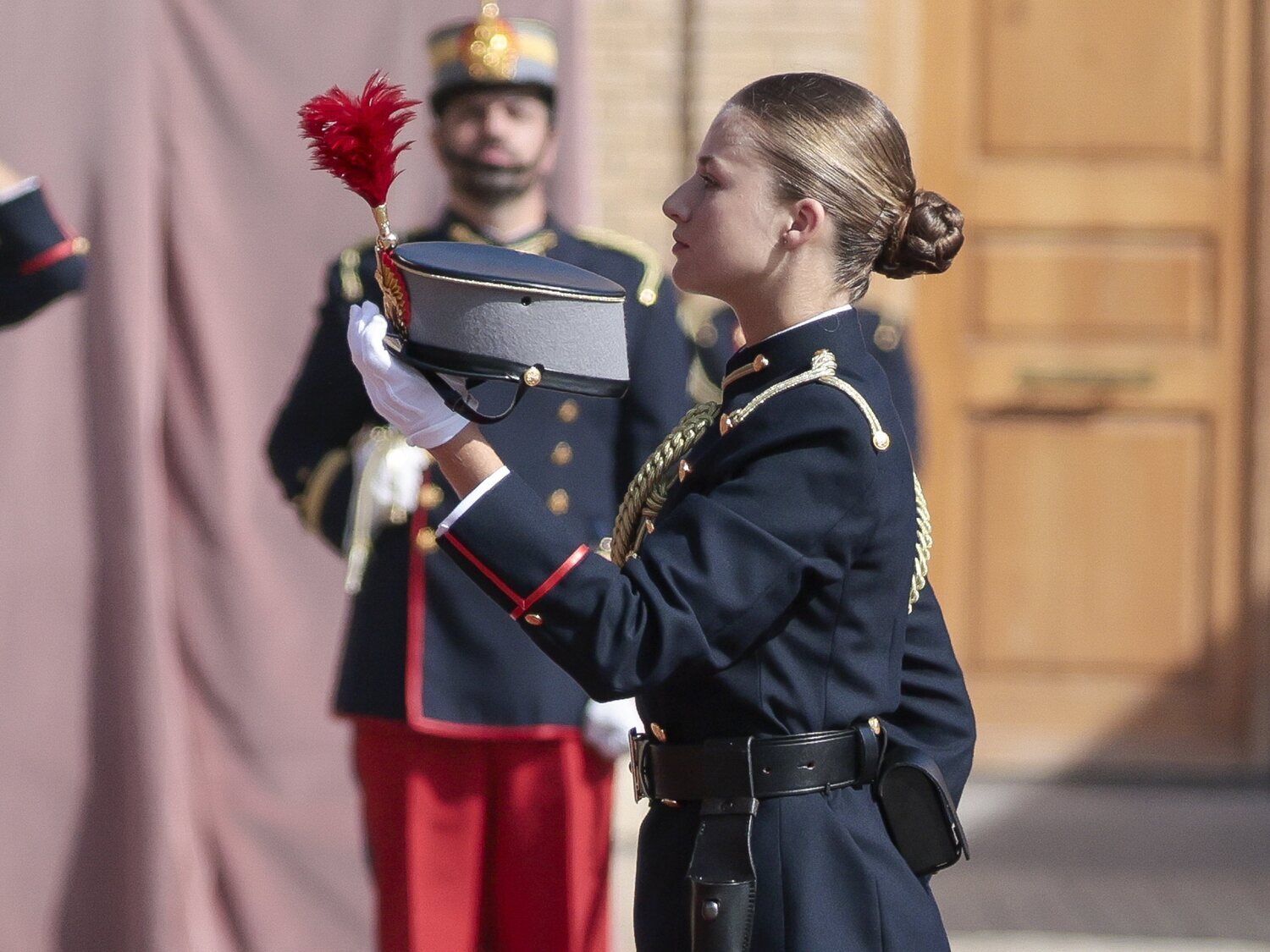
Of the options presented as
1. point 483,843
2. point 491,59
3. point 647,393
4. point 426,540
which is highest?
point 491,59

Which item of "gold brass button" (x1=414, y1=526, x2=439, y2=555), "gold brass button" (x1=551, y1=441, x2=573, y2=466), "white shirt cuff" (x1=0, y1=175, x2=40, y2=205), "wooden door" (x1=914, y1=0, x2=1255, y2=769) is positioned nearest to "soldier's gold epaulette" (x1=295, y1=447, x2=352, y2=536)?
"gold brass button" (x1=414, y1=526, x2=439, y2=555)

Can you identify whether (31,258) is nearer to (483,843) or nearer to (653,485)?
(483,843)

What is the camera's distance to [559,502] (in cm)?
293

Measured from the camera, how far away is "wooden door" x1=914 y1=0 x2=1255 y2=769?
4953 millimetres

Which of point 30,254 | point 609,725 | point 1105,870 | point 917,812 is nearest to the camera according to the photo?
point 917,812

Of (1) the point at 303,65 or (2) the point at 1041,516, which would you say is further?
(2) the point at 1041,516

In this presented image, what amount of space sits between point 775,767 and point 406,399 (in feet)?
1.77

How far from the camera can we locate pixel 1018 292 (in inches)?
197

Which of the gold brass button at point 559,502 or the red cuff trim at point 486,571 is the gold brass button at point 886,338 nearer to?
the gold brass button at point 559,502

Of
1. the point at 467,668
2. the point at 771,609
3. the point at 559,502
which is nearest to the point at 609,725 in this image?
the point at 467,668

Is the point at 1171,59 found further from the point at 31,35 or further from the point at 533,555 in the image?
the point at 533,555

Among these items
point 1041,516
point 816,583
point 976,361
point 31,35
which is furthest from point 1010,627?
point 816,583

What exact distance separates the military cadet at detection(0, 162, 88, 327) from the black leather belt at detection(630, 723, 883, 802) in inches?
67.4

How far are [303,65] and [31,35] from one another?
0.61 meters
